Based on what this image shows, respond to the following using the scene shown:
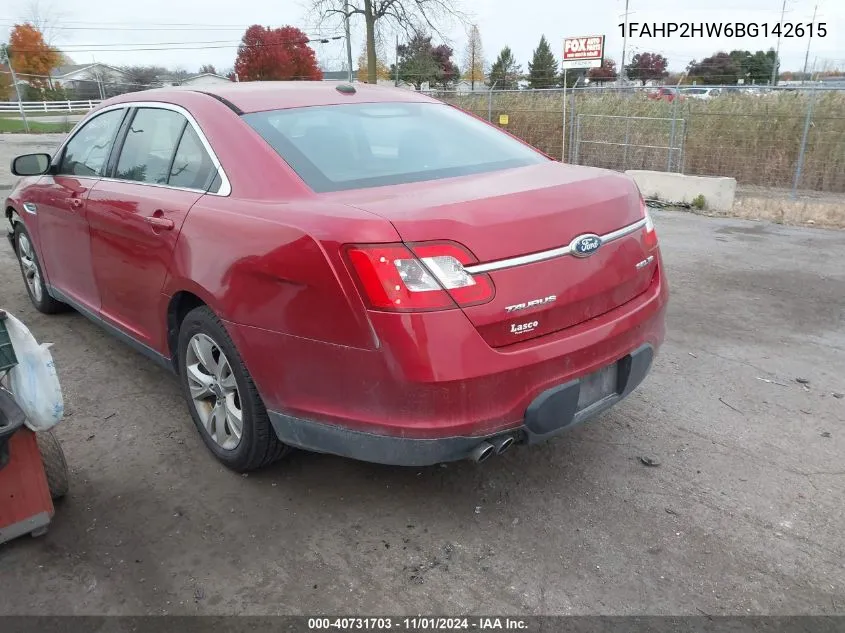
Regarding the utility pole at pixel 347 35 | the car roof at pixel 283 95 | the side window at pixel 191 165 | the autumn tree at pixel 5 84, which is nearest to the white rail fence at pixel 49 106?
the autumn tree at pixel 5 84

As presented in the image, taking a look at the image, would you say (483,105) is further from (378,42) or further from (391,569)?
(391,569)

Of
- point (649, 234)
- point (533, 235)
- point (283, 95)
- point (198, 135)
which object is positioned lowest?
point (649, 234)

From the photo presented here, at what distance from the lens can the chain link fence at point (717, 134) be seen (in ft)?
42.0

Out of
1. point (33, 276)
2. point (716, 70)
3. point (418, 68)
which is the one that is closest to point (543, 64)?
point (716, 70)

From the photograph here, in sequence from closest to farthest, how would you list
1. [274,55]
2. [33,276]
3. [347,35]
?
[33,276] → [347,35] → [274,55]

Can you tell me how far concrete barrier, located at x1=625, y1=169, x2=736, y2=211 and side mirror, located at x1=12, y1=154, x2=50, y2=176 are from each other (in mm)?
8265

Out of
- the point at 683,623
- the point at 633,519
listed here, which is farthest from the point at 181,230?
the point at 683,623

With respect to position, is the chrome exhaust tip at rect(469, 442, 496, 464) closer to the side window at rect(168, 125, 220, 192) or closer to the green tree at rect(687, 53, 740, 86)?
the side window at rect(168, 125, 220, 192)

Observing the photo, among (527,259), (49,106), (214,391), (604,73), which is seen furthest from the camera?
(604,73)

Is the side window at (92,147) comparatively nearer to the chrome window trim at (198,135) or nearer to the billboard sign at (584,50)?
→ the chrome window trim at (198,135)

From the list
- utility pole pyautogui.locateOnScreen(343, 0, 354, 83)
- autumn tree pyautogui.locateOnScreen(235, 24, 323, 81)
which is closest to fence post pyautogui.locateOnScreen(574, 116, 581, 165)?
utility pole pyautogui.locateOnScreen(343, 0, 354, 83)

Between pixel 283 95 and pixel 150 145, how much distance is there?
30.5 inches

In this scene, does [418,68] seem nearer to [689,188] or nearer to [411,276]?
[689,188]

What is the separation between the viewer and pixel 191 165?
3.01m
